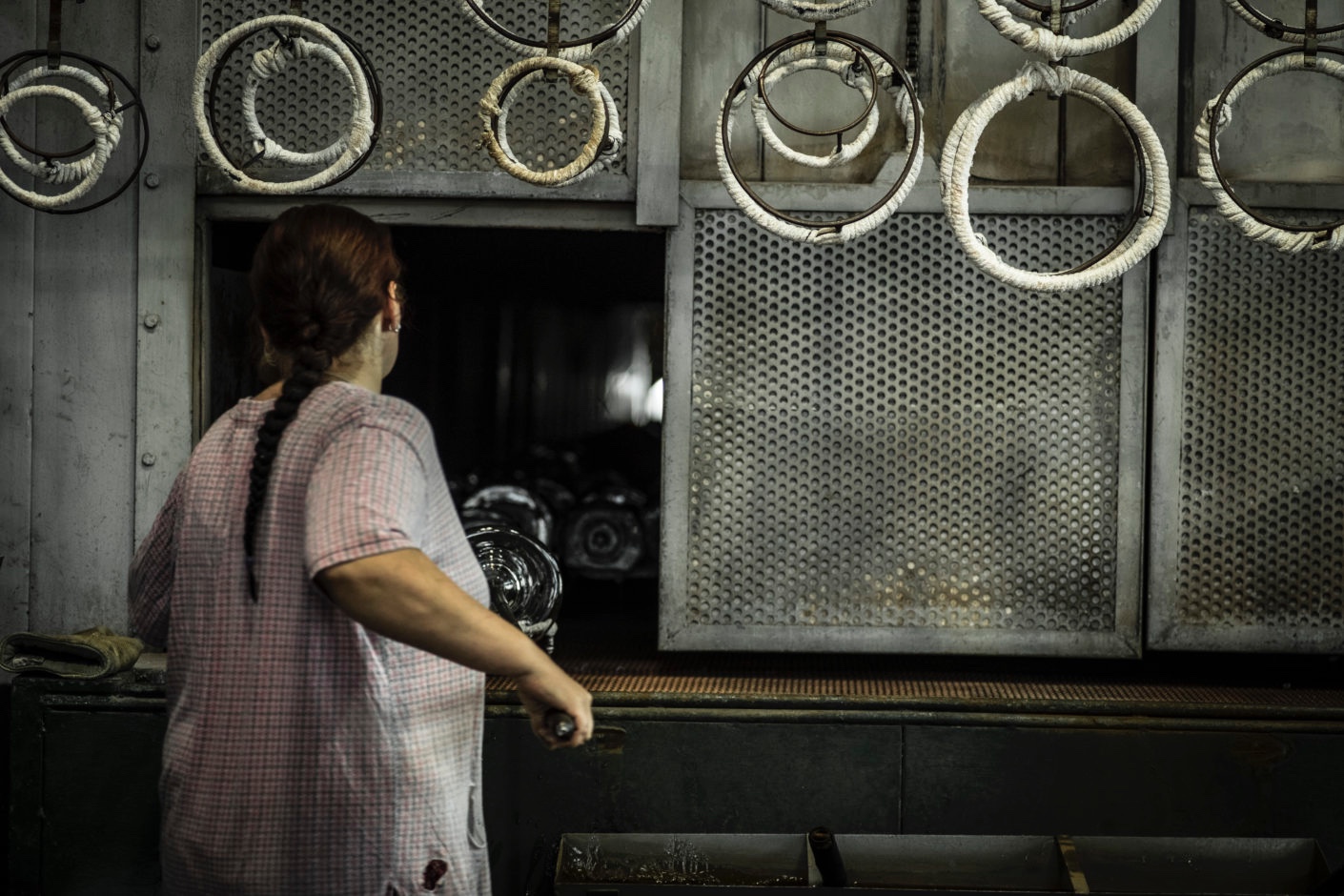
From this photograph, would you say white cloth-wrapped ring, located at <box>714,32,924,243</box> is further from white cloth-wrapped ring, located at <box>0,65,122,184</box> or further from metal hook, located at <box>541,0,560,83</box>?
white cloth-wrapped ring, located at <box>0,65,122,184</box>

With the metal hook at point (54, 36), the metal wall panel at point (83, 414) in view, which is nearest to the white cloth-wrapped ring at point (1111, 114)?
the metal hook at point (54, 36)

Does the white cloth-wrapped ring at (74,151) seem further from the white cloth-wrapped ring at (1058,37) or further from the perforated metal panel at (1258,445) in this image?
the perforated metal panel at (1258,445)

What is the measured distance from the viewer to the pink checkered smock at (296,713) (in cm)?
137

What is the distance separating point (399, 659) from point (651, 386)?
12.9 ft

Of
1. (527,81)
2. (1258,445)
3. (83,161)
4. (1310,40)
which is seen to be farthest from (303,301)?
(1258,445)

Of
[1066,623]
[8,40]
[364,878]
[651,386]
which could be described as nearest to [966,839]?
[1066,623]

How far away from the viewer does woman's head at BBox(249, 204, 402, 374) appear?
4.61 feet

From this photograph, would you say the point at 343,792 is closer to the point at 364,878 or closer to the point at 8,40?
the point at 364,878

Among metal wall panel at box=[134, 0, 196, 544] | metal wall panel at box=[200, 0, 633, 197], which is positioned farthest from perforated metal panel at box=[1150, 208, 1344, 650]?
metal wall panel at box=[134, 0, 196, 544]

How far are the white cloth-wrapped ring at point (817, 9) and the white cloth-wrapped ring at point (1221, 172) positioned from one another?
2.23ft

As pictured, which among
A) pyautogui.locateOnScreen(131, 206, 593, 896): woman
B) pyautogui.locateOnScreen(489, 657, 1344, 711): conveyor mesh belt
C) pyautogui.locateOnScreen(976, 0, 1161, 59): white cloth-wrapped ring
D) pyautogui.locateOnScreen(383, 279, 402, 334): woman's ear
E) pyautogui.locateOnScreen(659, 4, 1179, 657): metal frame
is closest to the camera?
pyautogui.locateOnScreen(131, 206, 593, 896): woman

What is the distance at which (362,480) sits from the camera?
1290 millimetres

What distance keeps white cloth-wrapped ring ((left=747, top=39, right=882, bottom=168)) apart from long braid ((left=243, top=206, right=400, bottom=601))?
104cm

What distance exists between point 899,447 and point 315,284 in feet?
5.59
